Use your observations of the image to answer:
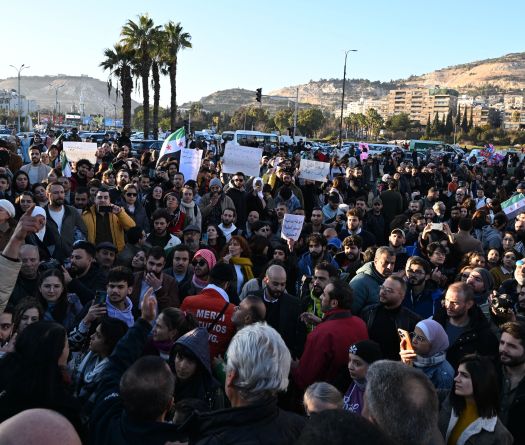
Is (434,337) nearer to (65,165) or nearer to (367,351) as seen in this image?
(367,351)

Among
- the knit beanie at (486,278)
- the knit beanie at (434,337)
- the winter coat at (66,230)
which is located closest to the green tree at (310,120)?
the winter coat at (66,230)

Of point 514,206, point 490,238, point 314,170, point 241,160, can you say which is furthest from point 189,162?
point 514,206

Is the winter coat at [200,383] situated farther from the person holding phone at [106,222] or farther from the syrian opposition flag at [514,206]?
the syrian opposition flag at [514,206]

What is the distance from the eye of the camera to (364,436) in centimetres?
160

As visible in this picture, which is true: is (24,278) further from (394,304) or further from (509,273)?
(509,273)

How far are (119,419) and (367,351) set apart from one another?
1672 mm

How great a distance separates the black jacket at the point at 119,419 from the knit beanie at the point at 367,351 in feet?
4.45

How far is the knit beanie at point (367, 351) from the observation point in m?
3.92

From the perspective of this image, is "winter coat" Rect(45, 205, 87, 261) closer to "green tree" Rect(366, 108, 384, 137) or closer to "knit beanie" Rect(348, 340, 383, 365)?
"knit beanie" Rect(348, 340, 383, 365)

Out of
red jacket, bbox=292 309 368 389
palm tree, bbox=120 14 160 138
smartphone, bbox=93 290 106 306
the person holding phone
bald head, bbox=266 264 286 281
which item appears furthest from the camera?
palm tree, bbox=120 14 160 138

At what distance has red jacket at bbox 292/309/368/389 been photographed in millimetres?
4348

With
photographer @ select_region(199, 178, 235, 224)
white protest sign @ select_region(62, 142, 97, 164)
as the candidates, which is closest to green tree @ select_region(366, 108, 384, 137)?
white protest sign @ select_region(62, 142, 97, 164)

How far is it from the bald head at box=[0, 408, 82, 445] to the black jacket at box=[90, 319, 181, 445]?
0.89 meters

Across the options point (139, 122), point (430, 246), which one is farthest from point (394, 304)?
point (139, 122)
